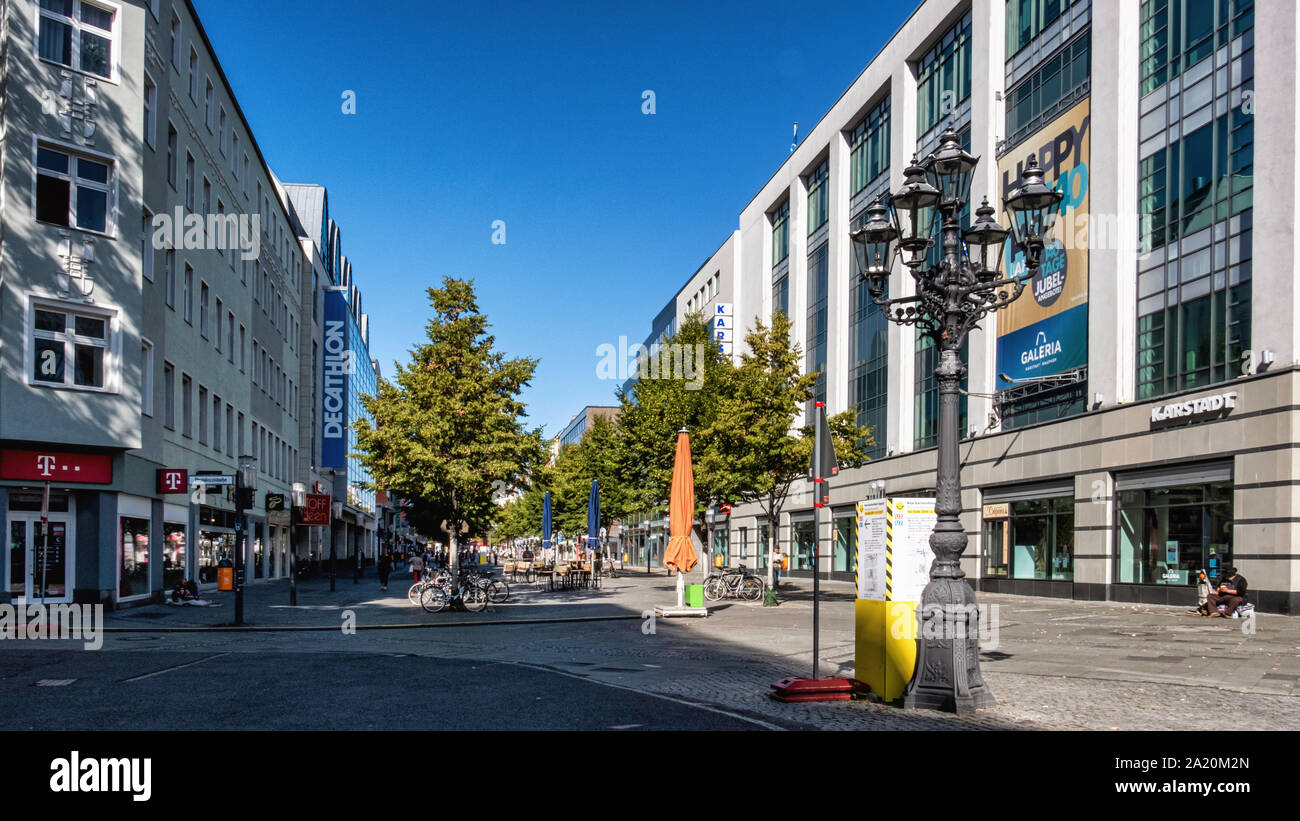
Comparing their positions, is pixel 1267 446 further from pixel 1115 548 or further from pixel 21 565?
pixel 21 565

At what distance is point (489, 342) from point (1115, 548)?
62.9ft

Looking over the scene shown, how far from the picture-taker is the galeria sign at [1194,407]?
24.4 metres

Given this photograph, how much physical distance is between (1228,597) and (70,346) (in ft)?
87.2

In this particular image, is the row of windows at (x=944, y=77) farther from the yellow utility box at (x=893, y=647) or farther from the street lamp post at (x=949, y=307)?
the yellow utility box at (x=893, y=647)

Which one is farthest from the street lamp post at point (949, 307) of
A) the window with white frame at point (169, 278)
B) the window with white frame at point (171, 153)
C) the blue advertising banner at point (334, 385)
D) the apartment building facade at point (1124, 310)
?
the blue advertising banner at point (334, 385)

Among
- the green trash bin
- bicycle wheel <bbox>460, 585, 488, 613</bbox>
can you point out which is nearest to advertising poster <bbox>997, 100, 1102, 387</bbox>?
the green trash bin

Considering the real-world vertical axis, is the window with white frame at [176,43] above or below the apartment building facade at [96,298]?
above

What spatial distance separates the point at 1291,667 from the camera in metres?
13.8

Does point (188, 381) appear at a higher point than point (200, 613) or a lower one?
higher

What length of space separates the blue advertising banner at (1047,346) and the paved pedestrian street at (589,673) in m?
9.55

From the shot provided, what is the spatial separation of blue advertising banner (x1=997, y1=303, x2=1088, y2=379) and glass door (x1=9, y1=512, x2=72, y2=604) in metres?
28.2

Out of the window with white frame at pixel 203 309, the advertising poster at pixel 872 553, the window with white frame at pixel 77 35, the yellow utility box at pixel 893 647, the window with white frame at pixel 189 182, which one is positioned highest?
the window with white frame at pixel 77 35

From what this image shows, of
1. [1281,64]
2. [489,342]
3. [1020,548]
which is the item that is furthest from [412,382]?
[1281,64]

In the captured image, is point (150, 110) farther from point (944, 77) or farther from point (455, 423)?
point (944, 77)
